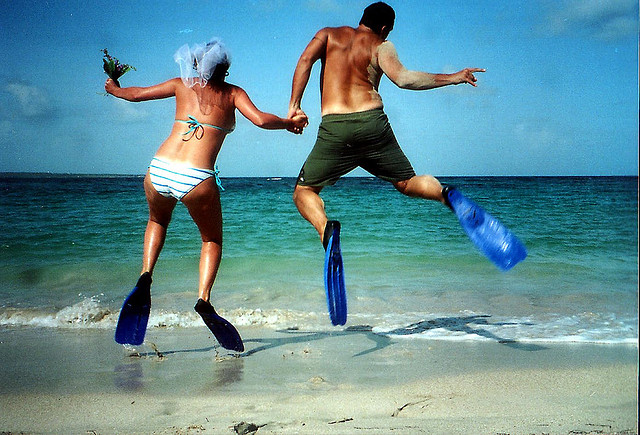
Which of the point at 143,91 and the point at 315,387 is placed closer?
the point at 143,91

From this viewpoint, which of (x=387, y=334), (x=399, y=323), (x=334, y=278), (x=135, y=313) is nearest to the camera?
(x=334, y=278)

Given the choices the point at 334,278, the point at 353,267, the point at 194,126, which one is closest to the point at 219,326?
the point at 334,278

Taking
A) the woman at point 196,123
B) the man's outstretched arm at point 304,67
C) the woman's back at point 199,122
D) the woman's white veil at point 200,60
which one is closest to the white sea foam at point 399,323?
the woman at point 196,123

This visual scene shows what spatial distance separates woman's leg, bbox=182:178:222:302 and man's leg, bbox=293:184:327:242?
485 mm

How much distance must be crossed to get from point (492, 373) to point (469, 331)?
1.25 metres

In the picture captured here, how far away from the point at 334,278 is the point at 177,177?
3.51 ft

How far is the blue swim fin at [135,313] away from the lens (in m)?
4.18

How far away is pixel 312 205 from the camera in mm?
3934

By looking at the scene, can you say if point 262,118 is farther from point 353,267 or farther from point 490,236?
point 353,267

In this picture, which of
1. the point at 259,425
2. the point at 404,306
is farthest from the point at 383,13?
the point at 404,306

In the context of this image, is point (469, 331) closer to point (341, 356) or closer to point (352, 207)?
Result: point (341, 356)

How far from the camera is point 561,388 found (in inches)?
A: 171

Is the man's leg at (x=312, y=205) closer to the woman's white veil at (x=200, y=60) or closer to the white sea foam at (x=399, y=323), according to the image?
the woman's white veil at (x=200, y=60)

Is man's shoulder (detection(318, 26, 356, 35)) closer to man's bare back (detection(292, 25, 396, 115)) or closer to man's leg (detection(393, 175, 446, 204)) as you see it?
man's bare back (detection(292, 25, 396, 115))
